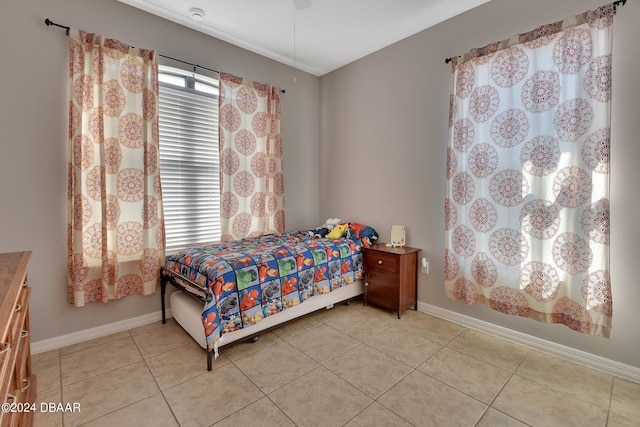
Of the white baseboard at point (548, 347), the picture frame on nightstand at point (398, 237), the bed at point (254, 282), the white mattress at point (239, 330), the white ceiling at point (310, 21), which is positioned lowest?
the white baseboard at point (548, 347)

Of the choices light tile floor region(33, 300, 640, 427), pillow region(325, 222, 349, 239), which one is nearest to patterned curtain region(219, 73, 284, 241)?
pillow region(325, 222, 349, 239)

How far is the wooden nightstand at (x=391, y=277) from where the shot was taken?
2.86 m

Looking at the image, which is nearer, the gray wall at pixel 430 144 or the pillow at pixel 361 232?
the gray wall at pixel 430 144

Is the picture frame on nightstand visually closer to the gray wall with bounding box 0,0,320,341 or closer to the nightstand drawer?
the nightstand drawer

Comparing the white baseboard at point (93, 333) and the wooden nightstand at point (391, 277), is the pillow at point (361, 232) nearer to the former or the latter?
the wooden nightstand at point (391, 277)

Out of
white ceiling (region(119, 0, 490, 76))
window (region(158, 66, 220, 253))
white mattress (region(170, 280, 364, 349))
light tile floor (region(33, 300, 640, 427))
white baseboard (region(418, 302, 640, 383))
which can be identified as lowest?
light tile floor (region(33, 300, 640, 427))

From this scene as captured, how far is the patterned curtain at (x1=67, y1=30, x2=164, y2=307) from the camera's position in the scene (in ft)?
7.55

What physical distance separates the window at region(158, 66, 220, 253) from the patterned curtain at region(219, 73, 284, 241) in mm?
118

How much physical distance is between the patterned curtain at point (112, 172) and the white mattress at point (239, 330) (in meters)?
0.38

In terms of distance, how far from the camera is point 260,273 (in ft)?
7.66

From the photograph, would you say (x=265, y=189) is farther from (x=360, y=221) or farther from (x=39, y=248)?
(x=39, y=248)

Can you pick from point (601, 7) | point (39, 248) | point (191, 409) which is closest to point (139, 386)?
point (191, 409)

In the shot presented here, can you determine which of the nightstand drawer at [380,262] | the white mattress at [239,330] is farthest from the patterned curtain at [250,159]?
the nightstand drawer at [380,262]

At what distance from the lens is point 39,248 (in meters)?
2.23
